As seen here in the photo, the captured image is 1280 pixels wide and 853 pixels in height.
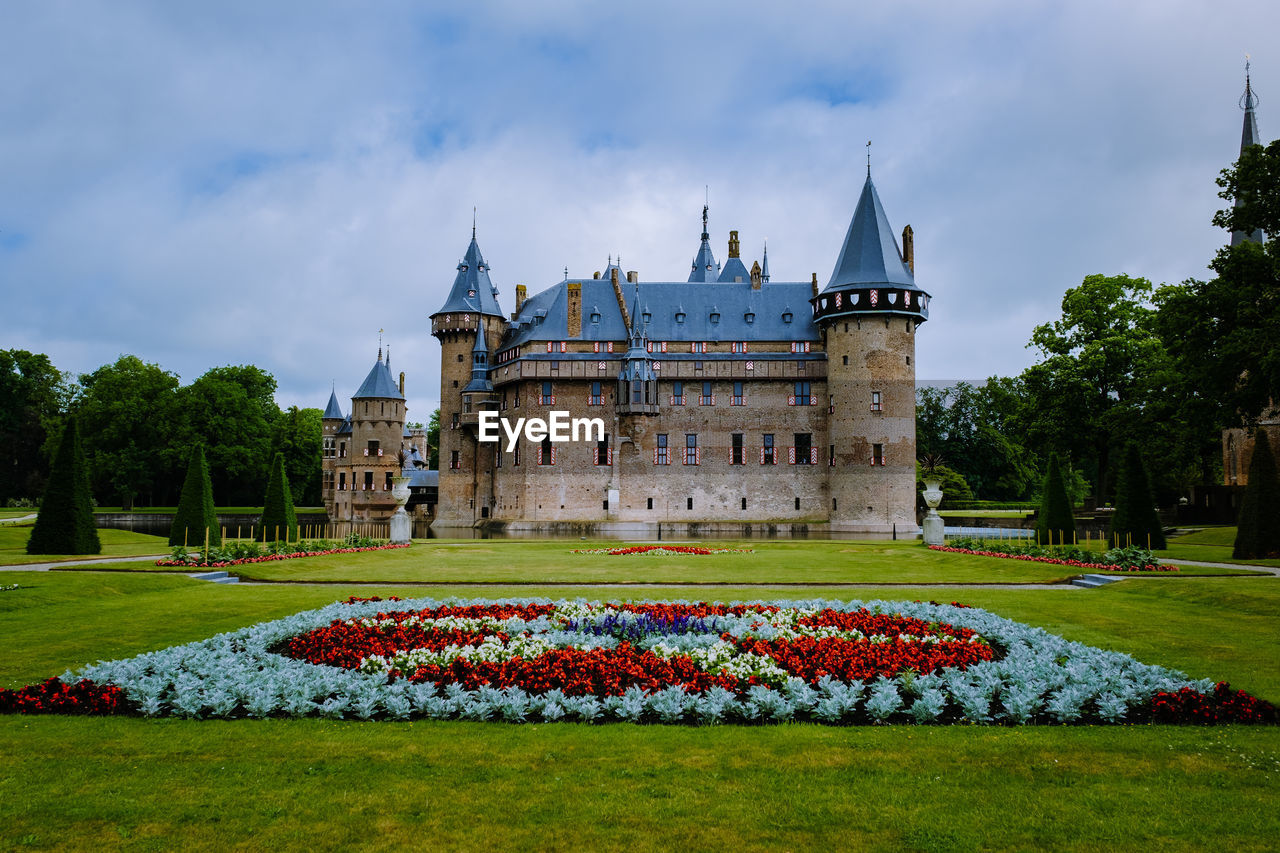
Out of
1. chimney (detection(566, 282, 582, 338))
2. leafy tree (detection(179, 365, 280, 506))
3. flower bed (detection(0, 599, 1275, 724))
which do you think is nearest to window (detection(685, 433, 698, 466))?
chimney (detection(566, 282, 582, 338))

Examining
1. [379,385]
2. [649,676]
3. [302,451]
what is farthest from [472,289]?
[649,676]

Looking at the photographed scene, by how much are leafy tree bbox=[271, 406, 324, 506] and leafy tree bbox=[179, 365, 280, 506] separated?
2.65 metres

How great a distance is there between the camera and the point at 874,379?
54.7 meters

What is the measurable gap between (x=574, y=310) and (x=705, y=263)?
1734cm

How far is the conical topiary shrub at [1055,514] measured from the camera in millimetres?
29578

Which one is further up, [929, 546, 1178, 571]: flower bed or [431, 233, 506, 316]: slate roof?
[431, 233, 506, 316]: slate roof

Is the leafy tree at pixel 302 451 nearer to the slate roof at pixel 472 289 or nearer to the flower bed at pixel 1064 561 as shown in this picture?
the slate roof at pixel 472 289

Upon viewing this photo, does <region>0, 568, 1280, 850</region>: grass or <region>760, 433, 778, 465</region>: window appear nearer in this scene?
<region>0, 568, 1280, 850</region>: grass

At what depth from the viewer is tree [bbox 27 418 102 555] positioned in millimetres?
24875

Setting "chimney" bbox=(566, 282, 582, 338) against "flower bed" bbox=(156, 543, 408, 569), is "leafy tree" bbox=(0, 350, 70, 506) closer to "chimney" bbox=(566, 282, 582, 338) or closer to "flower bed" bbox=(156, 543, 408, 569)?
"chimney" bbox=(566, 282, 582, 338)

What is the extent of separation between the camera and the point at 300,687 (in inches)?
340

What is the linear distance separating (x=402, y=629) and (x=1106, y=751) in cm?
818

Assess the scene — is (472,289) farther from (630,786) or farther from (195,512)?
(630,786)

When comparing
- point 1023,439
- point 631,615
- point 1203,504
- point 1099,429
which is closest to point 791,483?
point 1023,439
